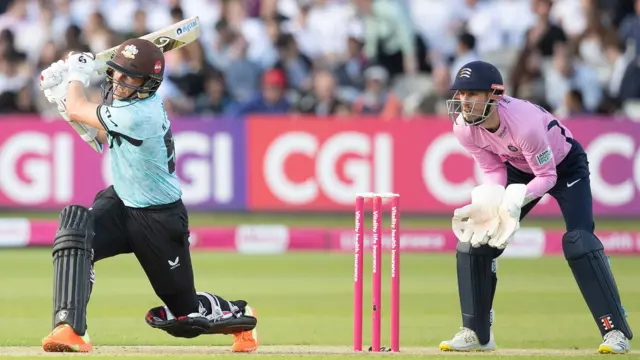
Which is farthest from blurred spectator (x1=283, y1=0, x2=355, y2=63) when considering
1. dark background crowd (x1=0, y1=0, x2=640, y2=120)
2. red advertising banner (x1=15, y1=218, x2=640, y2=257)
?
red advertising banner (x1=15, y1=218, x2=640, y2=257)

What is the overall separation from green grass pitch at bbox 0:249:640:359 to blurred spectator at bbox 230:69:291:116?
225 cm

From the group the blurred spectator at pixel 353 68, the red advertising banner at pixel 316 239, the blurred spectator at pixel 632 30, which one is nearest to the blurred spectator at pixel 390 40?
the blurred spectator at pixel 353 68

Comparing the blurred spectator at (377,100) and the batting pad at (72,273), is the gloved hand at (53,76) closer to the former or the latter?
the batting pad at (72,273)

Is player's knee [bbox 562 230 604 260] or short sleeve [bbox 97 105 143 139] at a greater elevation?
short sleeve [bbox 97 105 143 139]

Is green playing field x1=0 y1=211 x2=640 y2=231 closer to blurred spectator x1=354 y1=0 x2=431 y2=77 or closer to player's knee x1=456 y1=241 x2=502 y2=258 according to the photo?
blurred spectator x1=354 y1=0 x2=431 y2=77

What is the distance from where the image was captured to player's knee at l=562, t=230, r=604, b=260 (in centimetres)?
637

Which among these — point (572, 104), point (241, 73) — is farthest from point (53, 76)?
point (241, 73)

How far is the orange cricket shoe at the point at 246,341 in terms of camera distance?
6.35 meters

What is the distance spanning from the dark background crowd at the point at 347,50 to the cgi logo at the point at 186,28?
6349mm

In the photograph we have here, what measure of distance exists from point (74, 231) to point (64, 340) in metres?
0.49

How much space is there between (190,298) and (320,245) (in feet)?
18.2

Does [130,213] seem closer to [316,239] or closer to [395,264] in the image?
[395,264]

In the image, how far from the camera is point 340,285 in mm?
9461

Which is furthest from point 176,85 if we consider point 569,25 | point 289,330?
point 289,330
